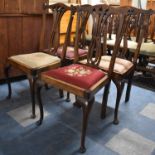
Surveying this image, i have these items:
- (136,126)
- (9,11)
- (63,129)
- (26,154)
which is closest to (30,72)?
(63,129)

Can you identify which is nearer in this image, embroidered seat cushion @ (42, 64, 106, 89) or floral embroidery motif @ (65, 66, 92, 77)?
embroidered seat cushion @ (42, 64, 106, 89)

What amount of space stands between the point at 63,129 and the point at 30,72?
597mm

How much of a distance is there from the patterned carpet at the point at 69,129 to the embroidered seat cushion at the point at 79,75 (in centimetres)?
49

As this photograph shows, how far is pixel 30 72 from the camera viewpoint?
196 cm

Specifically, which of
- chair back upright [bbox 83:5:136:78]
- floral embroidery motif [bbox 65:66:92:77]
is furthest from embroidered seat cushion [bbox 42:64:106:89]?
chair back upright [bbox 83:5:136:78]

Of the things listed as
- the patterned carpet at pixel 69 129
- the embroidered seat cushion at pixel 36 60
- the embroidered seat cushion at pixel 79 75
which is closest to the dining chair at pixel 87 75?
the embroidered seat cushion at pixel 79 75

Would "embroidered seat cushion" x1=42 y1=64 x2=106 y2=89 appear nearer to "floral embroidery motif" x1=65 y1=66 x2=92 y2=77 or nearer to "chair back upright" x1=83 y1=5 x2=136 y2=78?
"floral embroidery motif" x1=65 y1=66 x2=92 y2=77

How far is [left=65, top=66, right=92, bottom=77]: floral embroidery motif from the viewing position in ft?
5.54

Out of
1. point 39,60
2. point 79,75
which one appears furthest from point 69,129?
point 39,60

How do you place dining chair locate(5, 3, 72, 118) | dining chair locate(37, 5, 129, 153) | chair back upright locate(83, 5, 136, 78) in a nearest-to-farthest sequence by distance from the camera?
dining chair locate(37, 5, 129, 153), chair back upright locate(83, 5, 136, 78), dining chair locate(5, 3, 72, 118)

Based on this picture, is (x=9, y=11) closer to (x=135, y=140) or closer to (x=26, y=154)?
(x=26, y=154)

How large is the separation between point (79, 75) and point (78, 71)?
93mm

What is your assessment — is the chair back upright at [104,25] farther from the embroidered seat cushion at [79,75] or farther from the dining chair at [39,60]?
the dining chair at [39,60]

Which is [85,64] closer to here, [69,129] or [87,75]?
[87,75]
